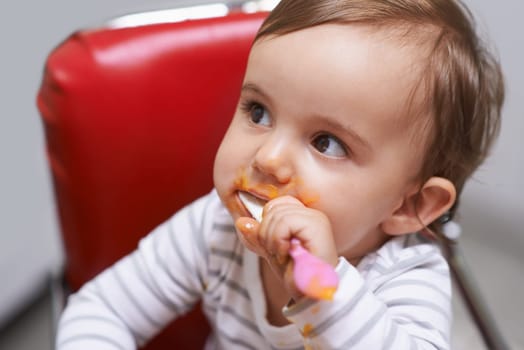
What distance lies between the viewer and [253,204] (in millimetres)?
545

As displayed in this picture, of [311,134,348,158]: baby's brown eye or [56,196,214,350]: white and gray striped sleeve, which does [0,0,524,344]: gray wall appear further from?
[311,134,348,158]: baby's brown eye

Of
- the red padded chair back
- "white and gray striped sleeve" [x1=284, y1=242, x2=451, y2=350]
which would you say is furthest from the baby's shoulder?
the red padded chair back

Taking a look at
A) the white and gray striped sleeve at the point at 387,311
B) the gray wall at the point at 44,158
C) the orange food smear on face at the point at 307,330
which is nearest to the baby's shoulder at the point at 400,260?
the white and gray striped sleeve at the point at 387,311

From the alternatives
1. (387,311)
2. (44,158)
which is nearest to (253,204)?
(387,311)

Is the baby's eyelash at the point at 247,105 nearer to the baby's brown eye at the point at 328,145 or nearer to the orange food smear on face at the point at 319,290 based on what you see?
the baby's brown eye at the point at 328,145

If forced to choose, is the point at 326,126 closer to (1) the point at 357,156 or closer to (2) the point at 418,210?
(1) the point at 357,156

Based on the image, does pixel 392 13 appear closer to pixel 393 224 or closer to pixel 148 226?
pixel 393 224

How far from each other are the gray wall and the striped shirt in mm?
203

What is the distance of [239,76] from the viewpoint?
0.73m

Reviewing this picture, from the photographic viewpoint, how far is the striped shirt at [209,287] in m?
0.61

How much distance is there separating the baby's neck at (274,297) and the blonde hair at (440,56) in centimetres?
19

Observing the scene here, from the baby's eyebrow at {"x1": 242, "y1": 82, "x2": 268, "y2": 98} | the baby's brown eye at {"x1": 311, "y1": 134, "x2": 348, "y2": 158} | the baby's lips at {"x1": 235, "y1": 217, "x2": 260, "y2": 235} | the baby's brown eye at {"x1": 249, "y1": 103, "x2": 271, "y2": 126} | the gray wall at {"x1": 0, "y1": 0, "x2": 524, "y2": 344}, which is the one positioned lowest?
the gray wall at {"x1": 0, "y1": 0, "x2": 524, "y2": 344}

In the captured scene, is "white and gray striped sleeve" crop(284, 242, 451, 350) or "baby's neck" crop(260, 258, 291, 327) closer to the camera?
"white and gray striped sleeve" crop(284, 242, 451, 350)

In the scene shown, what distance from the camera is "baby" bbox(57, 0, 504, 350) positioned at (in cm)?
51
